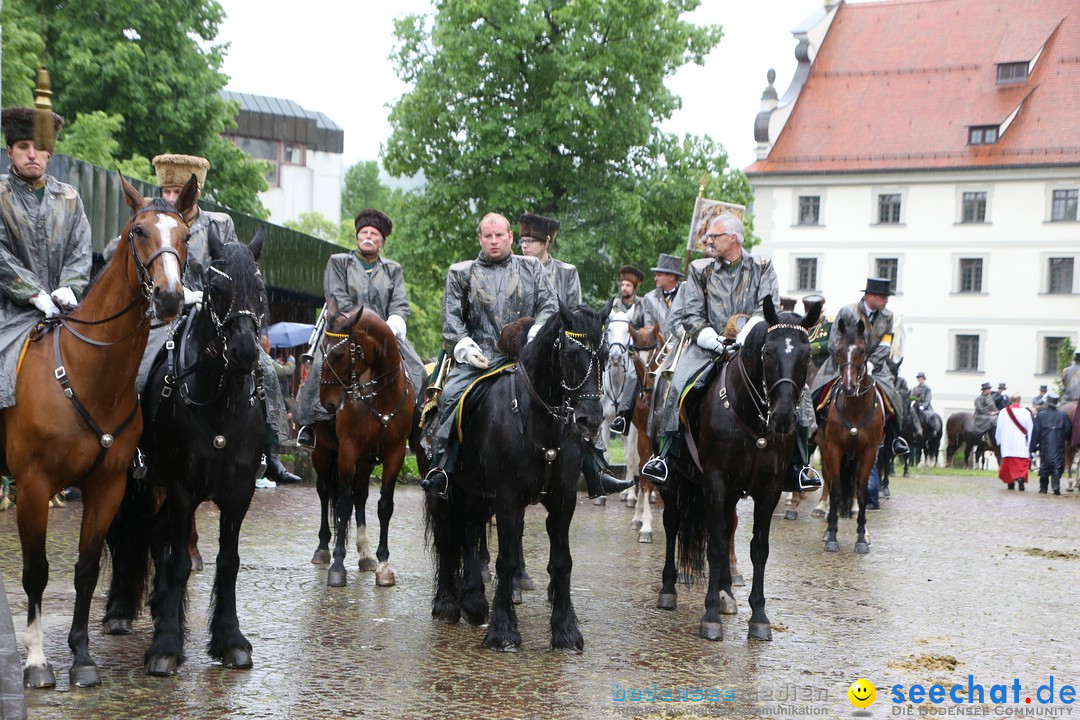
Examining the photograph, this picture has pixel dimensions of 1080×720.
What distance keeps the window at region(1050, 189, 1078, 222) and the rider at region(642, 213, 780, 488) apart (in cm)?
5275

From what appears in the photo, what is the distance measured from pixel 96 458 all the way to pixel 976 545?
11.5 m

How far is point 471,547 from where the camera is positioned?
938 centimetres

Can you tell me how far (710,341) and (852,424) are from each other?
18.5ft

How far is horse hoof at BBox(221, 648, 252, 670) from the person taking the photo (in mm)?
7465

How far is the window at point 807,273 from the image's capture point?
205 ft

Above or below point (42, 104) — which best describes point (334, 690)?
below

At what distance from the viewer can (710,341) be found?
31.9 ft

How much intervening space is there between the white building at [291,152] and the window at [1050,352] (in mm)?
44128

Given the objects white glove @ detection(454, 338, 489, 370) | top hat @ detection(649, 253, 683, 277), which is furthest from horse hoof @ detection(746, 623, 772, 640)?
top hat @ detection(649, 253, 683, 277)

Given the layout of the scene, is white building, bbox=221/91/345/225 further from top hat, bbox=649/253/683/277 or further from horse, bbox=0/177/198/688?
horse, bbox=0/177/198/688

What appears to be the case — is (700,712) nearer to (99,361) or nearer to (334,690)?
(334,690)

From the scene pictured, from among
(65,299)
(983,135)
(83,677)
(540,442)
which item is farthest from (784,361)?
(983,135)

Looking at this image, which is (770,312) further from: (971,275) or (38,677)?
(971,275)

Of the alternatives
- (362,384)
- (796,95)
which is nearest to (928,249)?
(796,95)
